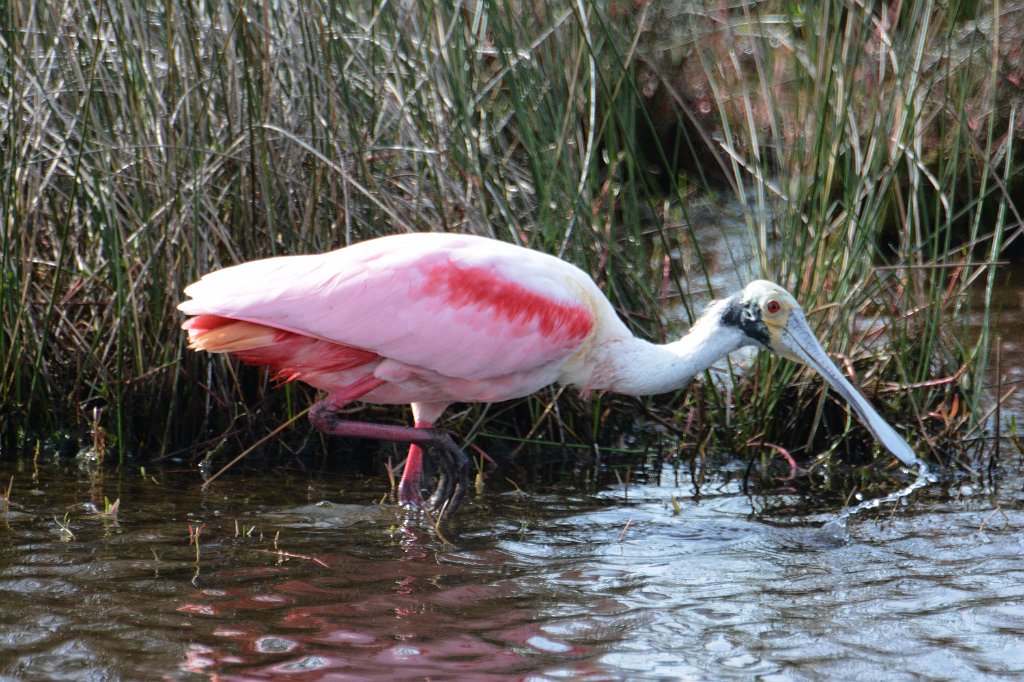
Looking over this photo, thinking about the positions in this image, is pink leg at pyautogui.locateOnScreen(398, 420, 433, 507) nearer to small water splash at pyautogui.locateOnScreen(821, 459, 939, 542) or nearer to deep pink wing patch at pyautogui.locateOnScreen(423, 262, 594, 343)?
deep pink wing patch at pyautogui.locateOnScreen(423, 262, 594, 343)

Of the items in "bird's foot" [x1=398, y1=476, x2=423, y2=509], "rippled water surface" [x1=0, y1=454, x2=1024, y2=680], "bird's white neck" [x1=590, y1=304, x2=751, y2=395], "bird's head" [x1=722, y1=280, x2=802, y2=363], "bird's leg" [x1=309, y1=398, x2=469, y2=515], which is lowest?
"rippled water surface" [x1=0, y1=454, x2=1024, y2=680]

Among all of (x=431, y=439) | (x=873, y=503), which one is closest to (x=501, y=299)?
(x=431, y=439)

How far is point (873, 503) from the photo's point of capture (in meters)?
5.48

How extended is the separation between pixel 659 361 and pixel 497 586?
133cm

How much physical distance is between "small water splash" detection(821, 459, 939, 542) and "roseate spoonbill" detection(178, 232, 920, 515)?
202 mm

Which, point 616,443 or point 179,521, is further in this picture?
point 616,443

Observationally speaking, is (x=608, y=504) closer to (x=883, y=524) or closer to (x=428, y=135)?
(x=883, y=524)

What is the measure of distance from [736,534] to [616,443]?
4.32 ft

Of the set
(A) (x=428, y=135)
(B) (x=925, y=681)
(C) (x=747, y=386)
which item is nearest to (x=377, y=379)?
(A) (x=428, y=135)

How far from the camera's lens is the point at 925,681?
358cm

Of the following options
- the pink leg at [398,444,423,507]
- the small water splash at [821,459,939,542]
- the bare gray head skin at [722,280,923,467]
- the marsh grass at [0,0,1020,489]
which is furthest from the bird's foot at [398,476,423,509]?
the small water splash at [821,459,939,542]

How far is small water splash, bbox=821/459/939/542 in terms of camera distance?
5.11 metres

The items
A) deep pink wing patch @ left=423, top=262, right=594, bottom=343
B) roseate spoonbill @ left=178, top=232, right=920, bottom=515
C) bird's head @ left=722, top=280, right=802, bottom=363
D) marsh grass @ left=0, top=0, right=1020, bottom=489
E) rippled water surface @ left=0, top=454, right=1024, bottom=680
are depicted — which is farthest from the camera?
marsh grass @ left=0, top=0, right=1020, bottom=489

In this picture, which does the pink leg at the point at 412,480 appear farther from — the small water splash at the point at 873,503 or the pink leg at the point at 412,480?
the small water splash at the point at 873,503
